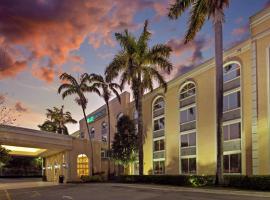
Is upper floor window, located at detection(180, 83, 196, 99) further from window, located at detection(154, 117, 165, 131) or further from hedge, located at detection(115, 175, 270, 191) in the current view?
hedge, located at detection(115, 175, 270, 191)

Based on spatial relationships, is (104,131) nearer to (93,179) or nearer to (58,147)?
(58,147)

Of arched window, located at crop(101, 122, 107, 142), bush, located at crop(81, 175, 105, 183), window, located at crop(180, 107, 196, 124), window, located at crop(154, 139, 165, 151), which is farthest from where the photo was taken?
arched window, located at crop(101, 122, 107, 142)

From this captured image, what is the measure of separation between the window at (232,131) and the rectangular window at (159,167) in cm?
1499

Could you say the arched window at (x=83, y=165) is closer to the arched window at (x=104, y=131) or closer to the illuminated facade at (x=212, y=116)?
the illuminated facade at (x=212, y=116)

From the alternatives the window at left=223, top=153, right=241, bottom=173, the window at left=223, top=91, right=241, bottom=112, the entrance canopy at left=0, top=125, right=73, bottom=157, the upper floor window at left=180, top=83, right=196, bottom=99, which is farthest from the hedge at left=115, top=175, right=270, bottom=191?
the entrance canopy at left=0, top=125, right=73, bottom=157

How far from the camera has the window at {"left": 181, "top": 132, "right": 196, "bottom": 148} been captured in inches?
1727

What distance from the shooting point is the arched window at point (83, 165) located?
5900cm

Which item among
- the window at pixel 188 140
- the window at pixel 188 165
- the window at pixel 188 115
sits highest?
the window at pixel 188 115

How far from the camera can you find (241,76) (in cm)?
3544

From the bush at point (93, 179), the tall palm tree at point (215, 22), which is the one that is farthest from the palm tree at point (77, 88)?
the tall palm tree at point (215, 22)

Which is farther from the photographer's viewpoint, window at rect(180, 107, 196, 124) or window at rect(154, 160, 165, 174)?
window at rect(154, 160, 165, 174)

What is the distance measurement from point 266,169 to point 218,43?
34.6ft

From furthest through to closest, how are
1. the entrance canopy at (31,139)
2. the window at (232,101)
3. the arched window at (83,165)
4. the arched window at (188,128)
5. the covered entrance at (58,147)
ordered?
1. the arched window at (83,165)
2. the covered entrance at (58,147)
3. the entrance canopy at (31,139)
4. the arched window at (188,128)
5. the window at (232,101)

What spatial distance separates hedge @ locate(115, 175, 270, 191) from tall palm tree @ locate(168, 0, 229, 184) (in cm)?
105
